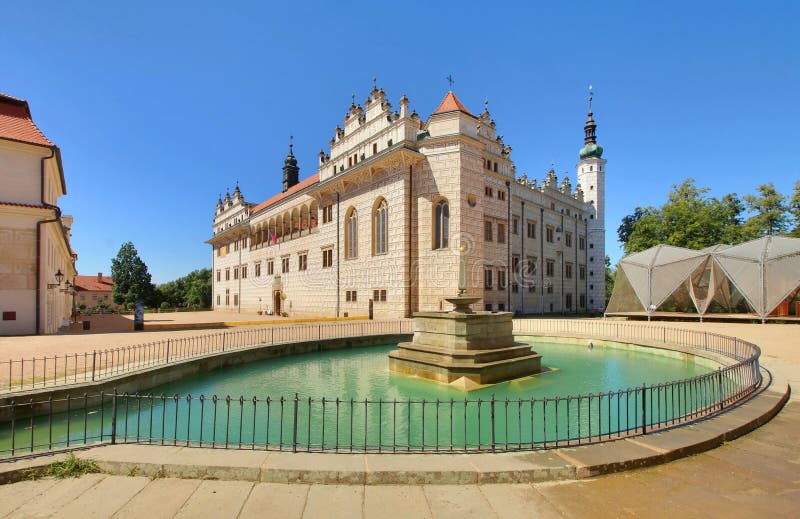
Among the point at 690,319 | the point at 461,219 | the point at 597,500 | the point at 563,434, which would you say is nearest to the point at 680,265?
the point at 690,319

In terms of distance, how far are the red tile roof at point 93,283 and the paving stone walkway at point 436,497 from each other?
347 ft

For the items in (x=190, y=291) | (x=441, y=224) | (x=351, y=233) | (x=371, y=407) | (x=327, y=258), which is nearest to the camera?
(x=371, y=407)

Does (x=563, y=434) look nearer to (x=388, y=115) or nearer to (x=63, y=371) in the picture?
(x=63, y=371)

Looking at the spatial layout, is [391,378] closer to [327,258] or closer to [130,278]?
[327,258]

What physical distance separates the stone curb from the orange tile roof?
26345 mm

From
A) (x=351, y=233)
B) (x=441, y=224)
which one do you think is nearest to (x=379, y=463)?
(x=441, y=224)

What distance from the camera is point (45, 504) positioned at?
12.9 feet

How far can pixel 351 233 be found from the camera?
34.2m

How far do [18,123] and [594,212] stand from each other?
5285 centimetres

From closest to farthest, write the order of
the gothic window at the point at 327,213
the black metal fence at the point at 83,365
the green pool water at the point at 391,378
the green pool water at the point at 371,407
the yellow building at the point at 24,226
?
the green pool water at the point at 371,407 → the black metal fence at the point at 83,365 → the green pool water at the point at 391,378 → the yellow building at the point at 24,226 → the gothic window at the point at 327,213

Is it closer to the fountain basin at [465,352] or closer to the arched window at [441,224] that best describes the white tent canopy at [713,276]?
the arched window at [441,224]

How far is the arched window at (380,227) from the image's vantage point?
30.5m

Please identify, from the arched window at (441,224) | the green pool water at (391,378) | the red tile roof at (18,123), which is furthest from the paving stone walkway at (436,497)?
the arched window at (441,224)

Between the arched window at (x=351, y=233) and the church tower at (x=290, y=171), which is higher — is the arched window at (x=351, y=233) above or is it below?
below
